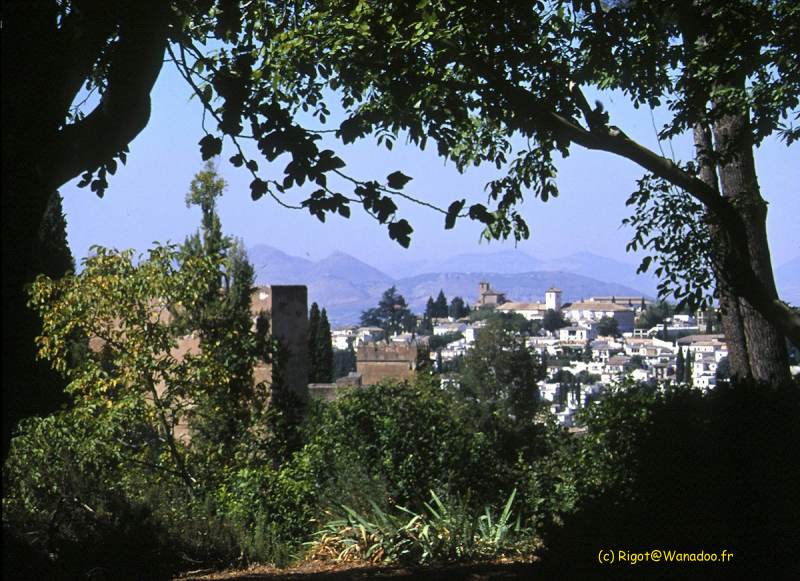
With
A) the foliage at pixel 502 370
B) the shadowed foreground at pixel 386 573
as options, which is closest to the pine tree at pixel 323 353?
the foliage at pixel 502 370

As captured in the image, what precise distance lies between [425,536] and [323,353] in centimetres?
2033

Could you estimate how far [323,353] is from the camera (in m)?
28.0

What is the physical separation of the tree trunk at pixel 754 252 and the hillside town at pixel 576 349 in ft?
1.90

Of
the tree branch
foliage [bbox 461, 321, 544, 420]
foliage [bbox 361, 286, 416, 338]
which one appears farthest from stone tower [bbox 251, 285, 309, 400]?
foliage [bbox 361, 286, 416, 338]

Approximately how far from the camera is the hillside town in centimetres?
1263

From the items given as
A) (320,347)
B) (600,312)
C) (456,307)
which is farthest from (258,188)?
(456,307)

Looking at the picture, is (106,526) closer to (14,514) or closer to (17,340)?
(14,514)

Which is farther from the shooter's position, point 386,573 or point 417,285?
point 417,285

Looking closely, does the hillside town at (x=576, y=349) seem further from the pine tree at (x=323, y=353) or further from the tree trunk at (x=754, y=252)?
the pine tree at (x=323, y=353)

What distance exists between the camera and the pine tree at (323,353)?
88.1ft

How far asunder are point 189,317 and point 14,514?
5.07 meters

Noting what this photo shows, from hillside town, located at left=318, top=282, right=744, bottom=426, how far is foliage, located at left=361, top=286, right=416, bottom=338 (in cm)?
90

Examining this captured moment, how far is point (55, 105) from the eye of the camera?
3.75 metres

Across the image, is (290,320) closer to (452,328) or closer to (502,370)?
(502,370)
